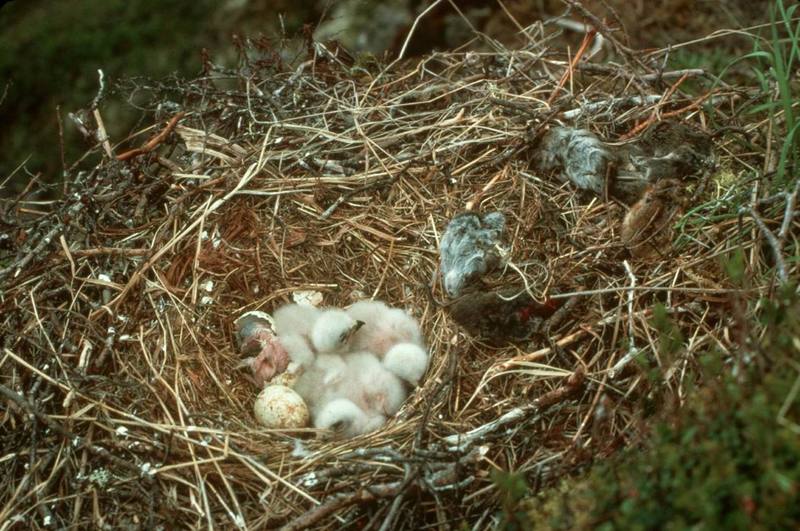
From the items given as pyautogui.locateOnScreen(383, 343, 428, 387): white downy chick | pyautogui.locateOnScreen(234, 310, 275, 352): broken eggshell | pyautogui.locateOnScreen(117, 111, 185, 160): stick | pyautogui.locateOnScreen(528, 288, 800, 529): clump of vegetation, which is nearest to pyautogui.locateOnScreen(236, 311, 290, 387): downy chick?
pyautogui.locateOnScreen(234, 310, 275, 352): broken eggshell

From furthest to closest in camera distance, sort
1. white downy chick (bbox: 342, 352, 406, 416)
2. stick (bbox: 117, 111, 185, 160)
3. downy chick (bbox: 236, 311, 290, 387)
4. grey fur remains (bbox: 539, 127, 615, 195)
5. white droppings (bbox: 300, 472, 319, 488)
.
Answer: stick (bbox: 117, 111, 185, 160) → grey fur remains (bbox: 539, 127, 615, 195) → downy chick (bbox: 236, 311, 290, 387) → white downy chick (bbox: 342, 352, 406, 416) → white droppings (bbox: 300, 472, 319, 488)

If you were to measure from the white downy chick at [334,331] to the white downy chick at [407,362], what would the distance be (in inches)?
7.1

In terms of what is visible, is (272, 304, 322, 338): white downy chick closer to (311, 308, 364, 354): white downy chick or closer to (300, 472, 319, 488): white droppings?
(311, 308, 364, 354): white downy chick

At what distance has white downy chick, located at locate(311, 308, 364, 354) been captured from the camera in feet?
10.8

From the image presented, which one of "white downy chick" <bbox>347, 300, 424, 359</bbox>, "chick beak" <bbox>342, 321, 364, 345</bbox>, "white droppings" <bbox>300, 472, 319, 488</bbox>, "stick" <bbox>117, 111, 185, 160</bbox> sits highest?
"stick" <bbox>117, 111, 185, 160</bbox>

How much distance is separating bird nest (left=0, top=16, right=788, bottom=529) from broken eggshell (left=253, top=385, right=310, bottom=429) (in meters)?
0.06

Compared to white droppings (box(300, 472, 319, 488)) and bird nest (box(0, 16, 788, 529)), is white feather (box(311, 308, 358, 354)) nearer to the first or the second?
bird nest (box(0, 16, 788, 529))

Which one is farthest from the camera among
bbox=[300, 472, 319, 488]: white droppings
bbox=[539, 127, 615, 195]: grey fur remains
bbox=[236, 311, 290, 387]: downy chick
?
bbox=[539, 127, 615, 195]: grey fur remains

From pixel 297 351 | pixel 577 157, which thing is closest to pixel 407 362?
pixel 297 351

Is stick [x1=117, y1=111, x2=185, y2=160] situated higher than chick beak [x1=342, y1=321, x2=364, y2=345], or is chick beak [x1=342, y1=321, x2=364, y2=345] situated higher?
stick [x1=117, y1=111, x2=185, y2=160]

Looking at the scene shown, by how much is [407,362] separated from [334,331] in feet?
1.04

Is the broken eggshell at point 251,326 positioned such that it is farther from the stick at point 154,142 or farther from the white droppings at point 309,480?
the stick at point 154,142

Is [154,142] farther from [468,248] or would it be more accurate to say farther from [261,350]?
[468,248]

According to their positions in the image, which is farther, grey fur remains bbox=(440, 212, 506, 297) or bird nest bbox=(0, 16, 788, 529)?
grey fur remains bbox=(440, 212, 506, 297)
